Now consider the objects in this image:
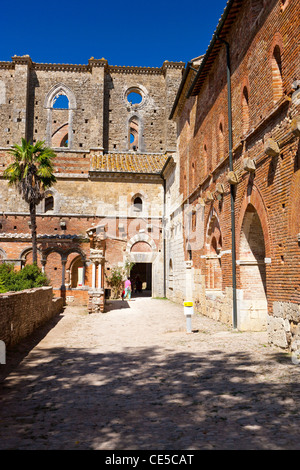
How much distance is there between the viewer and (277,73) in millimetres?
9008

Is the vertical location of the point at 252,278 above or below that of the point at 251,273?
below

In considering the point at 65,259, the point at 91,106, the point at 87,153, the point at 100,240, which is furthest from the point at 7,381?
the point at 91,106

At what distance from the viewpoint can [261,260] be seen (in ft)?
36.3

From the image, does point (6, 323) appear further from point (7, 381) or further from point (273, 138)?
point (273, 138)

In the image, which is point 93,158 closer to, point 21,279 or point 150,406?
point 21,279

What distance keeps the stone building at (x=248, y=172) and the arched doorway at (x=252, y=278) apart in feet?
0.09

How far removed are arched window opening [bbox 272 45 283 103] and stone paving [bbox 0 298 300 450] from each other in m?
5.48

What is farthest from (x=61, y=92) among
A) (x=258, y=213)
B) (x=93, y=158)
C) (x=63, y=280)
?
(x=258, y=213)

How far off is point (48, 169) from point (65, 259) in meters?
5.26

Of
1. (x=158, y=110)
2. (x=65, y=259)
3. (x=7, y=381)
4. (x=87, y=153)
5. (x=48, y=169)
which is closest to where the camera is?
(x=7, y=381)

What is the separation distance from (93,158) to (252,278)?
20.2 metres

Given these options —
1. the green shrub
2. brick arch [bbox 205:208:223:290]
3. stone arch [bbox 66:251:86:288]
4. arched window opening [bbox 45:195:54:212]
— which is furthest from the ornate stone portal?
arched window opening [bbox 45:195:54:212]

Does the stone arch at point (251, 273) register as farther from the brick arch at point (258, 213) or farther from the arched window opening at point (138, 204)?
the arched window opening at point (138, 204)

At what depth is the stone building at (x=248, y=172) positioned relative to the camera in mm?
7895
